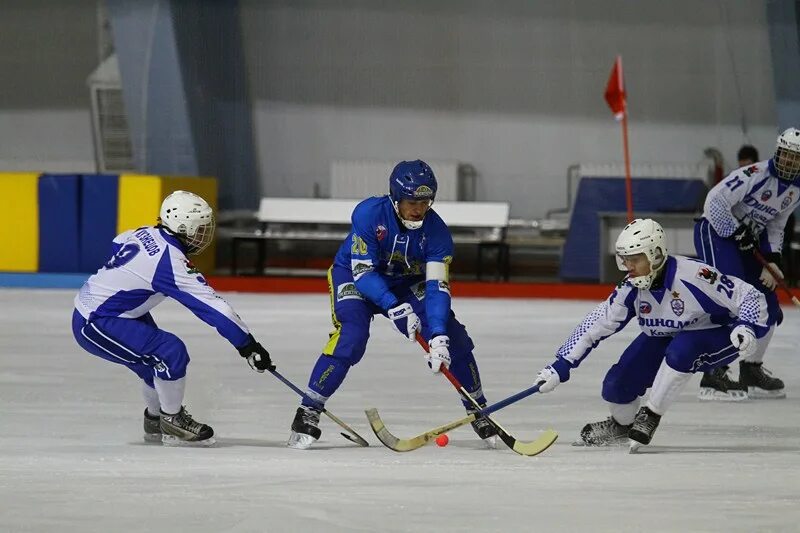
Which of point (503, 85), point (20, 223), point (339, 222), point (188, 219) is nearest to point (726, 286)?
point (188, 219)

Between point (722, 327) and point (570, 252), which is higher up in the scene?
point (722, 327)

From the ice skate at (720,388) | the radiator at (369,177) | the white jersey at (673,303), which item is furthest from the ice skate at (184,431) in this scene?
the radiator at (369,177)

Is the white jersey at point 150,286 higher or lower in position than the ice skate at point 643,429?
higher

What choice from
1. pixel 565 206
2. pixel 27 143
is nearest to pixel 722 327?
pixel 565 206

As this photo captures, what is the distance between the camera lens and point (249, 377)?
6.61m

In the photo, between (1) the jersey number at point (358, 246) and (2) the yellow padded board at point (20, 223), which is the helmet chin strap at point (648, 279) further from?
(2) the yellow padded board at point (20, 223)

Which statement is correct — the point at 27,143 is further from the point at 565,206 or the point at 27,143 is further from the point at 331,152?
the point at 565,206

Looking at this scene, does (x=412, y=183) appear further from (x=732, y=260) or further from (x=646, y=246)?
(x=732, y=260)

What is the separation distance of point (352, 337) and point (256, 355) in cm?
40

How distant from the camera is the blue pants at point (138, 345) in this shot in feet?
15.4

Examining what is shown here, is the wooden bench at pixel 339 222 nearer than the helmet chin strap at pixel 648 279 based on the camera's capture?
No

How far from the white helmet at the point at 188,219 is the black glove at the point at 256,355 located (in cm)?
40

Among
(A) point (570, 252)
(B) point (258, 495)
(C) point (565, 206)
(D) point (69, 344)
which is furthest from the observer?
(C) point (565, 206)

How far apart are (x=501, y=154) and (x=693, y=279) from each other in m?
10.2
